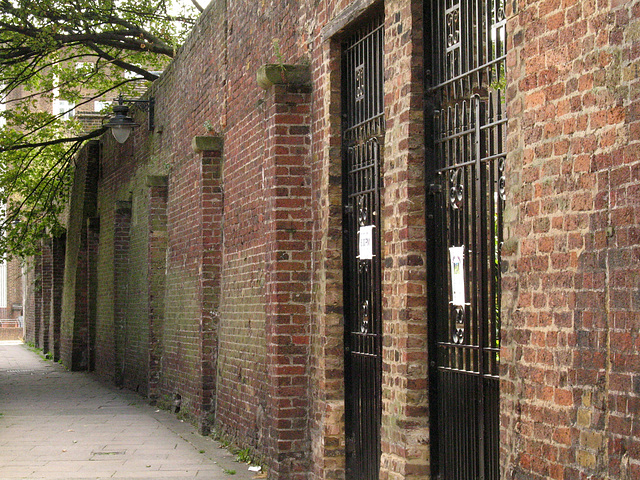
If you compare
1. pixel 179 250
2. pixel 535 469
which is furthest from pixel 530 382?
pixel 179 250

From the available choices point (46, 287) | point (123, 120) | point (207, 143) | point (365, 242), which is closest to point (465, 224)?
point (365, 242)

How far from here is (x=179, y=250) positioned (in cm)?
1352

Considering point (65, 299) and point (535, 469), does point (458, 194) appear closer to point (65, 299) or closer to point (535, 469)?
point (535, 469)

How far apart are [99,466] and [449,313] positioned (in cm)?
491

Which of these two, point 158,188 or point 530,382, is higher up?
point 158,188

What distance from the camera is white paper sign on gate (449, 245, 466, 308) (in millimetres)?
5559

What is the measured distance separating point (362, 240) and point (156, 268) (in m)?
7.98

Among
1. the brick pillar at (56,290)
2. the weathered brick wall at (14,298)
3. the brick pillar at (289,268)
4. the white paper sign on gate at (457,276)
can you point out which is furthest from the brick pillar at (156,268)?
the weathered brick wall at (14,298)

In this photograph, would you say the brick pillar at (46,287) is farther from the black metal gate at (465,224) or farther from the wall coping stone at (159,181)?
the black metal gate at (465,224)

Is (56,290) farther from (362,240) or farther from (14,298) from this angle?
(14,298)

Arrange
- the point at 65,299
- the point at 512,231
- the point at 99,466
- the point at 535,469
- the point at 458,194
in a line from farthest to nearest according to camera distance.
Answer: the point at 65,299, the point at 99,466, the point at 458,194, the point at 512,231, the point at 535,469

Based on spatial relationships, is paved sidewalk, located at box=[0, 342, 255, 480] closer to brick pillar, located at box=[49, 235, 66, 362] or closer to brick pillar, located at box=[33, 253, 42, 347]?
brick pillar, located at box=[49, 235, 66, 362]

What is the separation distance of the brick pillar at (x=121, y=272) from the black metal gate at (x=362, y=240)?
1129 cm

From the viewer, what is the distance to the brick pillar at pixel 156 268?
48.2 feet
